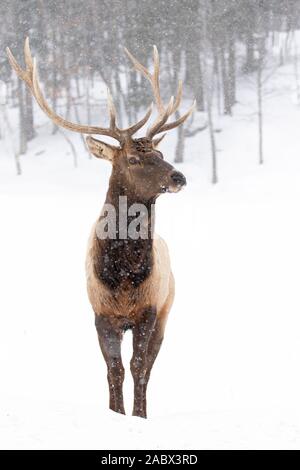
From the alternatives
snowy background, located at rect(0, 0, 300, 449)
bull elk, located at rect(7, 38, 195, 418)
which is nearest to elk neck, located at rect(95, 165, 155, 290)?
bull elk, located at rect(7, 38, 195, 418)

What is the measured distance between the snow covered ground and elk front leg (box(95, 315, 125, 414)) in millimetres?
533

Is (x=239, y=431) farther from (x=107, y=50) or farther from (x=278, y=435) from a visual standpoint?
(x=107, y=50)

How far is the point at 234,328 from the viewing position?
40.3ft

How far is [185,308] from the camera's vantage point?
13852mm

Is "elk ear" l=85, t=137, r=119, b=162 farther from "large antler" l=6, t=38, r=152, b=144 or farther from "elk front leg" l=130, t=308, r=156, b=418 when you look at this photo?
"elk front leg" l=130, t=308, r=156, b=418

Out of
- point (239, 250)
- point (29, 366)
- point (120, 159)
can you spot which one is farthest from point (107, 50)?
point (120, 159)

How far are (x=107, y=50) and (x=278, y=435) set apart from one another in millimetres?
33060

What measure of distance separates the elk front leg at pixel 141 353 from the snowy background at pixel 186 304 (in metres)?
0.35

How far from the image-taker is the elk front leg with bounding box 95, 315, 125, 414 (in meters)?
5.44

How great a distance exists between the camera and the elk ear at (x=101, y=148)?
552cm

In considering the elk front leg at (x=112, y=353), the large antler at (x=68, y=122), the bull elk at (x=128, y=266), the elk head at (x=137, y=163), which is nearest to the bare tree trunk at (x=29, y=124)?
the large antler at (x=68, y=122)

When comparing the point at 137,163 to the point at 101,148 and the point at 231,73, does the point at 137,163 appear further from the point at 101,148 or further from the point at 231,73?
the point at 231,73

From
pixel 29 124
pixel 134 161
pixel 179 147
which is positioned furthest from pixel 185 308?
pixel 29 124

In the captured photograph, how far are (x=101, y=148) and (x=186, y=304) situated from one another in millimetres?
9017
